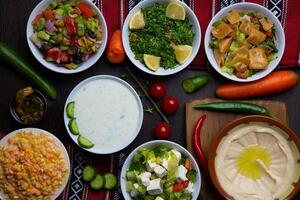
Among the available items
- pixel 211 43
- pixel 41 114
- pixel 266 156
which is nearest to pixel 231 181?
pixel 266 156

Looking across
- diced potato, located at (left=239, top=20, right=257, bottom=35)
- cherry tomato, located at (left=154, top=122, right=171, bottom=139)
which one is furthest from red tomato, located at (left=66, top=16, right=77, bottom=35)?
diced potato, located at (left=239, top=20, right=257, bottom=35)

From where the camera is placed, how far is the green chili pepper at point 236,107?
298 cm

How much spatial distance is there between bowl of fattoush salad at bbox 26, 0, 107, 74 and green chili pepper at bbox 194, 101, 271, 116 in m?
0.61

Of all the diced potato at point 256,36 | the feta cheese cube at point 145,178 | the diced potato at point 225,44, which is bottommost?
the feta cheese cube at point 145,178

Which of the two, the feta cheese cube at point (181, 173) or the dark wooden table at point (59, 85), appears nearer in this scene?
the feta cheese cube at point (181, 173)

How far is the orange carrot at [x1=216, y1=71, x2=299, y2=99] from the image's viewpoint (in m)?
2.99

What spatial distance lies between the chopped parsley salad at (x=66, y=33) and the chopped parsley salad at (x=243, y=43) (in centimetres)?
62

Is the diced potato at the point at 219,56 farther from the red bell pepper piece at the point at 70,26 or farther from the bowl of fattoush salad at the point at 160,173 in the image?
the red bell pepper piece at the point at 70,26

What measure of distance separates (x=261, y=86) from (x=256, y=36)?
0.83 ft

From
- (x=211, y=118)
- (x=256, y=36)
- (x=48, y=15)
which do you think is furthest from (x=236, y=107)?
(x=48, y=15)

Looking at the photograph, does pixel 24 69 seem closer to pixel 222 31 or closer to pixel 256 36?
pixel 222 31

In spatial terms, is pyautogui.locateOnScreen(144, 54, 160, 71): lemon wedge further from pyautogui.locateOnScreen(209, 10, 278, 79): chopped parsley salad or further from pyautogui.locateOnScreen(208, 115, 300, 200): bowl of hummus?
pyautogui.locateOnScreen(208, 115, 300, 200): bowl of hummus

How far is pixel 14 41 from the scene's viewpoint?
119 inches

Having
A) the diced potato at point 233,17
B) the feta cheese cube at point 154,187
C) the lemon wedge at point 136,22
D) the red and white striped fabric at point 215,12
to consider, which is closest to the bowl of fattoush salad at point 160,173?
the feta cheese cube at point 154,187
